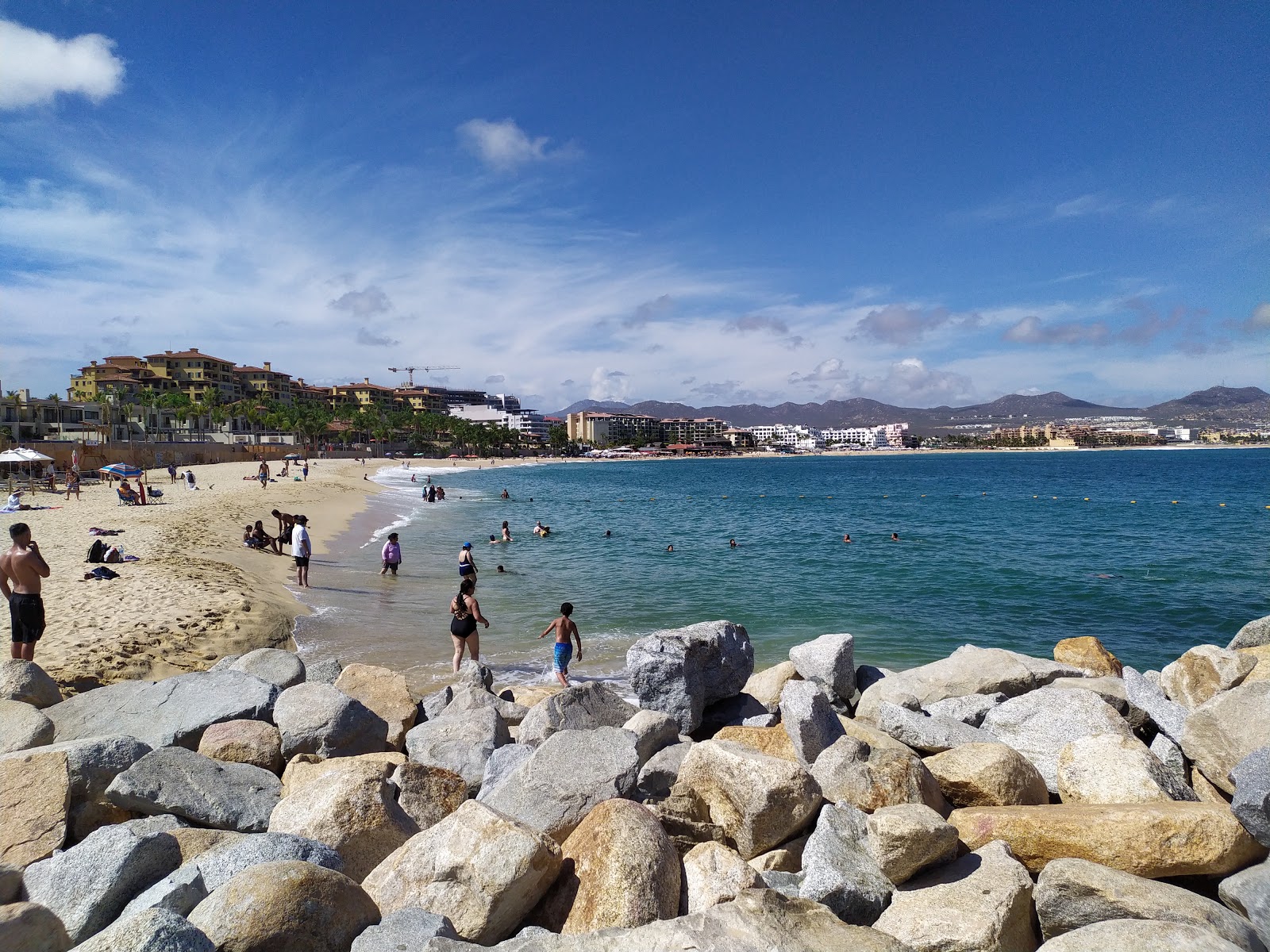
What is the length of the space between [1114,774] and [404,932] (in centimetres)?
520

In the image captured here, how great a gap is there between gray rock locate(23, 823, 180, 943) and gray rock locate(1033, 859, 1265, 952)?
5165 millimetres

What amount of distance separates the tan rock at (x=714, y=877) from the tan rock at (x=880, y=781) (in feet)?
3.78

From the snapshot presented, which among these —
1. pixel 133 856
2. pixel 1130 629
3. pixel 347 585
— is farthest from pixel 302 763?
pixel 1130 629

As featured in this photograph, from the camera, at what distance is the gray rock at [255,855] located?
4066 mm

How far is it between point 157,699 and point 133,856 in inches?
140

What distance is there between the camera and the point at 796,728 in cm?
620

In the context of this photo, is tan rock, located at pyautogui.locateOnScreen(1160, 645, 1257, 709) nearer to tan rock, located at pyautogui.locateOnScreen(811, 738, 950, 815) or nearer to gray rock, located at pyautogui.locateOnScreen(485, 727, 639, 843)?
tan rock, located at pyautogui.locateOnScreen(811, 738, 950, 815)

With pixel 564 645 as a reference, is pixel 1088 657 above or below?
below

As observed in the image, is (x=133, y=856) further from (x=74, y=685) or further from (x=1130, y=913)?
(x=74, y=685)

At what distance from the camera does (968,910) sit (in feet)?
13.0

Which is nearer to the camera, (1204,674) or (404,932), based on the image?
(404,932)

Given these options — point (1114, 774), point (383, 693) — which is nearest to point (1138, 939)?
point (1114, 774)

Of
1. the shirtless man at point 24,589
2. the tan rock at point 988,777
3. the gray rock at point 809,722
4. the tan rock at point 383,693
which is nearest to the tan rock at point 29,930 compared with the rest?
the tan rock at point 383,693

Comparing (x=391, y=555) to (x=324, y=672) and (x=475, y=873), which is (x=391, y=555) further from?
(x=475, y=873)
